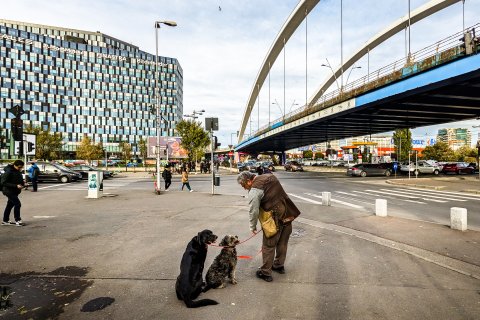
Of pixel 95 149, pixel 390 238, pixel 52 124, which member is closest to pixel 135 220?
pixel 390 238

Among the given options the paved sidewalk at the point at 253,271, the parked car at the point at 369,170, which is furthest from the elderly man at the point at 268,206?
the parked car at the point at 369,170

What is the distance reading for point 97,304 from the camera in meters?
3.69

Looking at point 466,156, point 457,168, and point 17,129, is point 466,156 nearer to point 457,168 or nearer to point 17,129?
point 457,168

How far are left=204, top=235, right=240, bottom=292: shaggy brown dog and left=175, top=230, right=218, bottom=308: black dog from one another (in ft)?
0.77

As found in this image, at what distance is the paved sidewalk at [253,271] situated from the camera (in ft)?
11.7

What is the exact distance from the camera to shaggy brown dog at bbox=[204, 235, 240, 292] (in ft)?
13.4

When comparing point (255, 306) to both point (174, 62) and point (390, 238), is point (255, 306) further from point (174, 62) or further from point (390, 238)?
point (174, 62)

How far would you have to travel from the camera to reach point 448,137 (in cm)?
18650

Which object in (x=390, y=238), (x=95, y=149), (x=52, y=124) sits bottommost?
(x=390, y=238)

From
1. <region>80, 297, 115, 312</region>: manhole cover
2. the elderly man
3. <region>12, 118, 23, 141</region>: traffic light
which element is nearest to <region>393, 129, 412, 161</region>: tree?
<region>12, 118, 23, 141</region>: traffic light

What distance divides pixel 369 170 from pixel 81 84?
100254mm

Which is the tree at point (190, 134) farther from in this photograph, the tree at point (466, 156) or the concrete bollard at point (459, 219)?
the tree at point (466, 156)

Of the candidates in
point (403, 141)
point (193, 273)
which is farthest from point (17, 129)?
point (403, 141)

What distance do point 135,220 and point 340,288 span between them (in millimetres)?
6572
